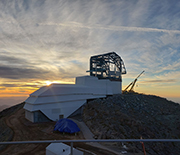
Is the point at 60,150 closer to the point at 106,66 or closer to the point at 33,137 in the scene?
the point at 33,137

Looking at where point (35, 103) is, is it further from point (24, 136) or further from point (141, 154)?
point (141, 154)

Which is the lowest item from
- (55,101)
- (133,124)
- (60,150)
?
(133,124)

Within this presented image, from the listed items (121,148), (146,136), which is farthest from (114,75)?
(121,148)

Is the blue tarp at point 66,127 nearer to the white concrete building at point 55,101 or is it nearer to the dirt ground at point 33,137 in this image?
the dirt ground at point 33,137

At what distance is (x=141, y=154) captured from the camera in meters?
14.8

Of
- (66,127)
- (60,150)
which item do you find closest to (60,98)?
(66,127)

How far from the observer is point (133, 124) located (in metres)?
23.7

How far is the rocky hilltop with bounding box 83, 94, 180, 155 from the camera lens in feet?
66.0

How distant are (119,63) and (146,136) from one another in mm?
32204

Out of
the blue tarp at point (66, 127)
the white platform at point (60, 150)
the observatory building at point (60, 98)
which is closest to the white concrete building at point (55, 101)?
the observatory building at point (60, 98)

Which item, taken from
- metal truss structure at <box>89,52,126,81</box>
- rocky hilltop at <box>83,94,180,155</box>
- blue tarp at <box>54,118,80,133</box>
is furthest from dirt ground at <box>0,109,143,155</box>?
metal truss structure at <box>89,52,126,81</box>

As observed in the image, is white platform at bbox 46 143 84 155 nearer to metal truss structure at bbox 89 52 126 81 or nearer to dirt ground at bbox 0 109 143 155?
dirt ground at bbox 0 109 143 155

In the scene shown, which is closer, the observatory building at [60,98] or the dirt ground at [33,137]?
the dirt ground at [33,137]

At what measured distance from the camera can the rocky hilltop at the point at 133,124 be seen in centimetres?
2011
